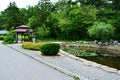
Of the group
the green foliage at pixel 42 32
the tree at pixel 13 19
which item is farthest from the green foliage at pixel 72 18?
the tree at pixel 13 19

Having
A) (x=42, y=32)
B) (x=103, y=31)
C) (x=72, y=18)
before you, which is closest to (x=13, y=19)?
(x=42, y=32)

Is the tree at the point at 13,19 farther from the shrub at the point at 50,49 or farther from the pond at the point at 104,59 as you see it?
the shrub at the point at 50,49

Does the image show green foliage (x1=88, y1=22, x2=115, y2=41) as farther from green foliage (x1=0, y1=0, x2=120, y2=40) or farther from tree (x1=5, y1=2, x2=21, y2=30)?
tree (x1=5, y1=2, x2=21, y2=30)

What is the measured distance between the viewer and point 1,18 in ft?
265

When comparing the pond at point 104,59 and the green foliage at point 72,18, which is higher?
the green foliage at point 72,18

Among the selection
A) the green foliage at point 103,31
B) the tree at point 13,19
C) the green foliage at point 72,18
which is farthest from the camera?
the tree at point 13,19

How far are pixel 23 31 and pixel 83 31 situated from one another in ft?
34.9

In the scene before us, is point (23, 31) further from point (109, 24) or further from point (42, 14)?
point (109, 24)

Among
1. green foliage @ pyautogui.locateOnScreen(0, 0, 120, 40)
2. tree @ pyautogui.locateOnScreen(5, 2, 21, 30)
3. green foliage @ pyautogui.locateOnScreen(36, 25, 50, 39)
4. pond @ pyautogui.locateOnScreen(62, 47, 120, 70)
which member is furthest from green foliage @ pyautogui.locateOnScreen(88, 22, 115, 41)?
tree @ pyautogui.locateOnScreen(5, 2, 21, 30)

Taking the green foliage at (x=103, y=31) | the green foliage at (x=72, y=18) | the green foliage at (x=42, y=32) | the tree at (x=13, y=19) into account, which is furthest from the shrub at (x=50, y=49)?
the tree at (x=13, y=19)

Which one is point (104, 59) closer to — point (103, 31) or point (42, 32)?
point (103, 31)

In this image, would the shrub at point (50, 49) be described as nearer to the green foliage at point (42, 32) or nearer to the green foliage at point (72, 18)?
the green foliage at point (72, 18)

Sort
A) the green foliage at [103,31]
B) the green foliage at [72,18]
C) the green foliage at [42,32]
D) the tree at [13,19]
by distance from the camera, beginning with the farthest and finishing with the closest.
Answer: the tree at [13,19] < the green foliage at [42,32] < the green foliage at [72,18] < the green foliage at [103,31]

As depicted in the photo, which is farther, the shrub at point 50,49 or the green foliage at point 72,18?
the green foliage at point 72,18
